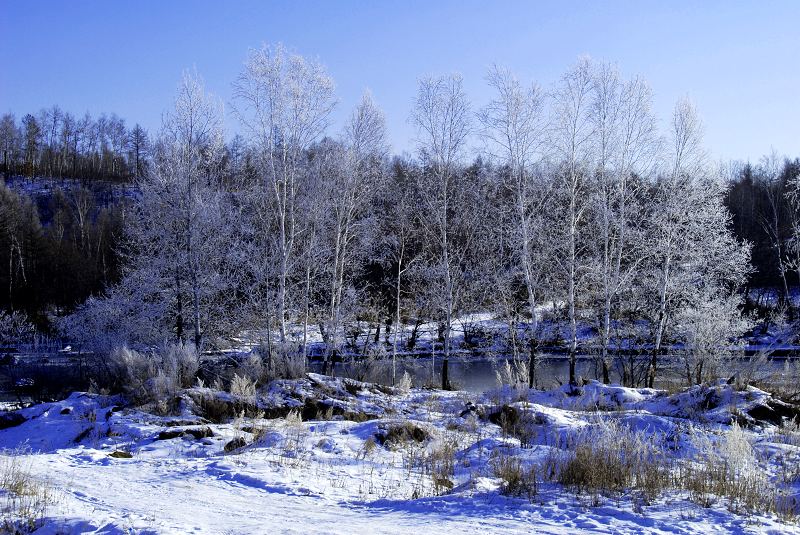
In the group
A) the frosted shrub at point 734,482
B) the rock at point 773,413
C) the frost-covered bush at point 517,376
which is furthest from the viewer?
the frost-covered bush at point 517,376

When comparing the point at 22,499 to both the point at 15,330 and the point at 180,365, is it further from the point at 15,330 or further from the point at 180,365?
the point at 15,330

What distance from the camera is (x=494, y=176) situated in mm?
24422

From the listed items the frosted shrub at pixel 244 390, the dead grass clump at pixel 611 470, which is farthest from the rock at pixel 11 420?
the dead grass clump at pixel 611 470

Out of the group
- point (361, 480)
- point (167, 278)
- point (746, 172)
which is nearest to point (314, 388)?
point (361, 480)

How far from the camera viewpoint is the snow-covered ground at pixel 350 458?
529cm

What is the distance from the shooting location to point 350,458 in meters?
8.36

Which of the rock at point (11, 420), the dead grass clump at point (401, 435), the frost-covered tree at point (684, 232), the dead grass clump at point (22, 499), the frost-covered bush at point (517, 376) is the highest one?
the frost-covered tree at point (684, 232)

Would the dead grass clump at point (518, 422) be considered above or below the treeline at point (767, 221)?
below

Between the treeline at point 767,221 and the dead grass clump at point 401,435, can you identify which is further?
the treeline at point 767,221

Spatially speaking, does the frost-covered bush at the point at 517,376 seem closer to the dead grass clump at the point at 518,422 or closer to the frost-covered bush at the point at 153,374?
the dead grass clump at the point at 518,422

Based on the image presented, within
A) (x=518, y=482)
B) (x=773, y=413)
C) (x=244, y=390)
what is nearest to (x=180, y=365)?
(x=244, y=390)

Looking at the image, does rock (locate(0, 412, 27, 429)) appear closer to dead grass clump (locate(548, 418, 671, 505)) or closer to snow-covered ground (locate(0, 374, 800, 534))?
snow-covered ground (locate(0, 374, 800, 534))

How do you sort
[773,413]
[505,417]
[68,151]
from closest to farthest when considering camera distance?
[773,413] < [505,417] < [68,151]

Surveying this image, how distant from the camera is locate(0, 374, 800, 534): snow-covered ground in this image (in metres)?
5.29
